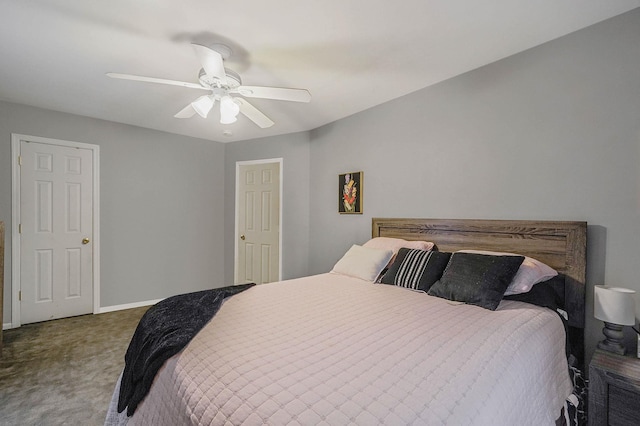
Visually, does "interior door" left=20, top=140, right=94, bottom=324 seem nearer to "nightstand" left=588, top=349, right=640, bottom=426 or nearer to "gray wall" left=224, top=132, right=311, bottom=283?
"gray wall" left=224, top=132, right=311, bottom=283

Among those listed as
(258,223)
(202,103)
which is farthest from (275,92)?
(258,223)

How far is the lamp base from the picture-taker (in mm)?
1569

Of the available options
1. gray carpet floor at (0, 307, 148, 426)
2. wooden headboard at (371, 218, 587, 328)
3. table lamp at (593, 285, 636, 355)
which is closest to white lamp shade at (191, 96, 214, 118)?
wooden headboard at (371, 218, 587, 328)

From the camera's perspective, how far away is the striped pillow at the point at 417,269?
6.91ft

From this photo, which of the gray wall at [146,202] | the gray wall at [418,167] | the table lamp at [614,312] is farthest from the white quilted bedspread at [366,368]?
the gray wall at [146,202]

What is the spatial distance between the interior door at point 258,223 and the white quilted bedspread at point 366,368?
99.0 inches

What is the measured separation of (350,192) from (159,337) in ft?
Answer: 7.85

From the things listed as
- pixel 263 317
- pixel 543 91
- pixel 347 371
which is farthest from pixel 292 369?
pixel 543 91

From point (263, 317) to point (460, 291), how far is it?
1215 millimetres

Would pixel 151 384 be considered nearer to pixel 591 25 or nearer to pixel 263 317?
pixel 263 317

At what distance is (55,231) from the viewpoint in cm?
336

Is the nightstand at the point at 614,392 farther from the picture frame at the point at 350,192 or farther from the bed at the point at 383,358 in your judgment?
the picture frame at the point at 350,192

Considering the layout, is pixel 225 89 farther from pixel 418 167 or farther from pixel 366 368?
pixel 366 368

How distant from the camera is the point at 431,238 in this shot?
259cm
